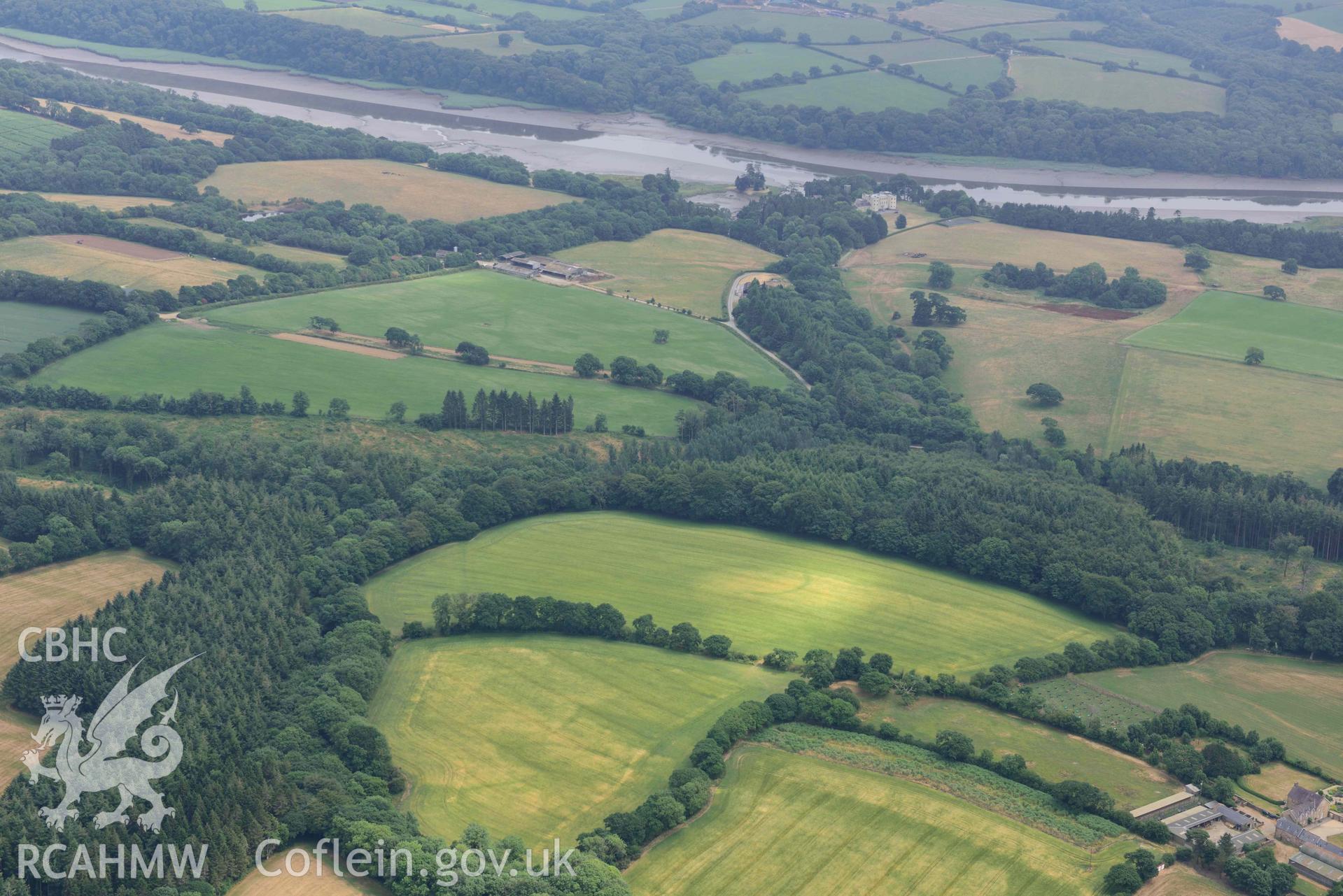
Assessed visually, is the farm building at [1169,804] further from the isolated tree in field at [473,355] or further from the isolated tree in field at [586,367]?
the isolated tree in field at [473,355]

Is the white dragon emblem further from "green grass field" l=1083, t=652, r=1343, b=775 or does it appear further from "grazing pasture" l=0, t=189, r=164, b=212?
"grazing pasture" l=0, t=189, r=164, b=212

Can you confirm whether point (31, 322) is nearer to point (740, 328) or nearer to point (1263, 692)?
point (740, 328)

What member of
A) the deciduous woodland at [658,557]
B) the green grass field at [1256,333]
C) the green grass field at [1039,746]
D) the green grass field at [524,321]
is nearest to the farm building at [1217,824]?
the deciduous woodland at [658,557]

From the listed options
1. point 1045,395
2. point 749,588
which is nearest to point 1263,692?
point 749,588

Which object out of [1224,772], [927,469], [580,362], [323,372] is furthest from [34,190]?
[1224,772]

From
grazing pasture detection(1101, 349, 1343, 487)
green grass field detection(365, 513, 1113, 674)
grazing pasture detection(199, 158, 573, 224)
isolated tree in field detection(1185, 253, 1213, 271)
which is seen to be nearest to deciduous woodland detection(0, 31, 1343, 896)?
green grass field detection(365, 513, 1113, 674)

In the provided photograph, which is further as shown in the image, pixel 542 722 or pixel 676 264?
pixel 676 264

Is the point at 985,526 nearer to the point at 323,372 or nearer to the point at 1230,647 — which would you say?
the point at 1230,647
